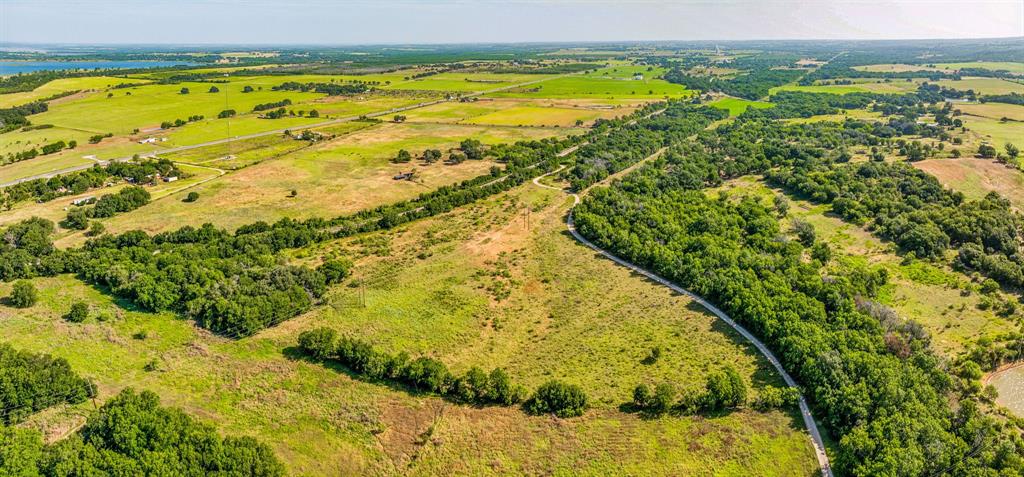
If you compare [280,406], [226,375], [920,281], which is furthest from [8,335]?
[920,281]

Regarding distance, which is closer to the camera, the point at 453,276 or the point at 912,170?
the point at 453,276

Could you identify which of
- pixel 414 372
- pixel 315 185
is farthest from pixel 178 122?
pixel 414 372

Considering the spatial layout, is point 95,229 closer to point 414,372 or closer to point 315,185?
point 315,185

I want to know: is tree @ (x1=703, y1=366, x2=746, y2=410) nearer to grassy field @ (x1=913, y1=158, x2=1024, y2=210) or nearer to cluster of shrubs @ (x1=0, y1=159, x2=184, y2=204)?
grassy field @ (x1=913, y1=158, x2=1024, y2=210)

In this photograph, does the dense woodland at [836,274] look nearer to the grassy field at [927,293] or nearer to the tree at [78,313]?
the grassy field at [927,293]

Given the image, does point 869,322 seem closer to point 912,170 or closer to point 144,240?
point 912,170

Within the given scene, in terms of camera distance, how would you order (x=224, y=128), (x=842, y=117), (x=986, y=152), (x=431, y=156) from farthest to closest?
(x=842, y=117) → (x=224, y=128) → (x=431, y=156) → (x=986, y=152)

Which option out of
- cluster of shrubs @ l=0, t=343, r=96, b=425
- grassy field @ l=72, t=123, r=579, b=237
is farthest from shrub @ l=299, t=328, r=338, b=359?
grassy field @ l=72, t=123, r=579, b=237
